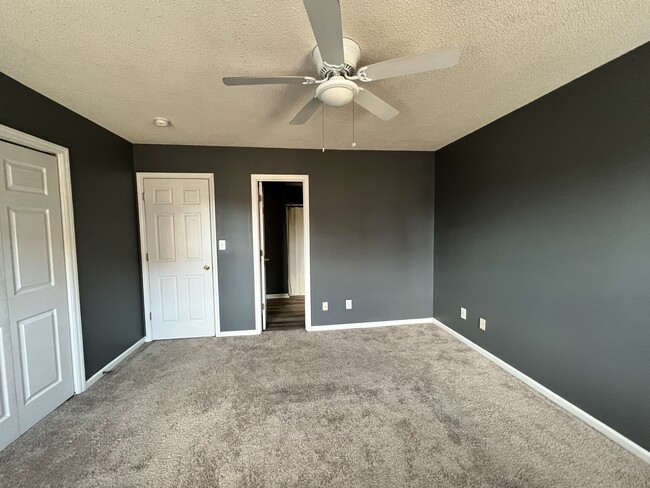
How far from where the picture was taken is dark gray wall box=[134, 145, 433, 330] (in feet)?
10.9

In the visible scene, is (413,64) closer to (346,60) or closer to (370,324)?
(346,60)

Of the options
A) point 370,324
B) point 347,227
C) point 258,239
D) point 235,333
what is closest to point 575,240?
point 347,227

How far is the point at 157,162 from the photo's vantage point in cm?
316

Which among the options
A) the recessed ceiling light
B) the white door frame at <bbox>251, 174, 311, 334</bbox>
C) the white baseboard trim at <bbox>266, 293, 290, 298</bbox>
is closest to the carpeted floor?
the white door frame at <bbox>251, 174, 311, 334</bbox>

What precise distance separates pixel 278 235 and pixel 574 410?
4788 mm

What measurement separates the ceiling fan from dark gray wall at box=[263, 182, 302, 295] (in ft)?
12.6

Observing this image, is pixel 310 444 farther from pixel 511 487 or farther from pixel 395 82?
pixel 395 82

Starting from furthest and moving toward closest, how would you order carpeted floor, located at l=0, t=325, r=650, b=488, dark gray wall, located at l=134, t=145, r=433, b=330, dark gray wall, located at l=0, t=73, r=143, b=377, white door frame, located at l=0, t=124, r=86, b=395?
dark gray wall, located at l=134, t=145, r=433, b=330, white door frame, located at l=0, t=124, r=86, b=395, dark gray wall, located at l=0, t=73, r=143, b=377, carpeted floor, located at l=0, t=325, r=650, b=488

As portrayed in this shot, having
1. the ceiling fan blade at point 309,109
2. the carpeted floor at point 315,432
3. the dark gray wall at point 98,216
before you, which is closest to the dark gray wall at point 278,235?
the dark gray wall at point 98,216

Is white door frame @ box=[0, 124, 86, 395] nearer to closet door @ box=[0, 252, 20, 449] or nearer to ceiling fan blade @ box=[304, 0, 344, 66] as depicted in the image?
closet door @ box=[0, 252, 20, 449]

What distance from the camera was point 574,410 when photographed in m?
1.92

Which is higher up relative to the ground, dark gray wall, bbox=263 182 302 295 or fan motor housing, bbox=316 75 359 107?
fan motor housing, bbox=316 75 359 107

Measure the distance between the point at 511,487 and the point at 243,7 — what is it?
2743mm

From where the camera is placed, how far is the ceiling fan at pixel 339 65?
101 centimetres
